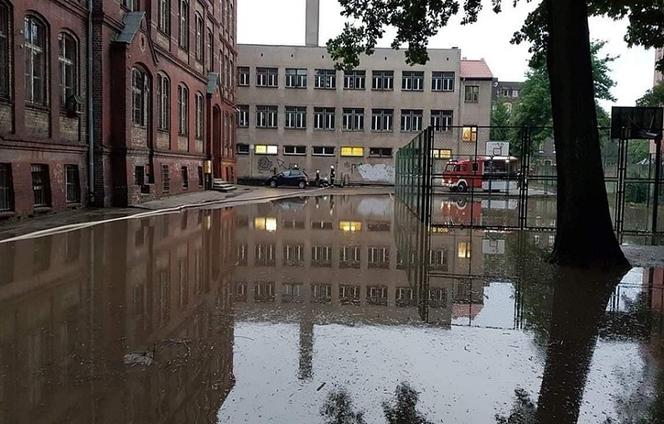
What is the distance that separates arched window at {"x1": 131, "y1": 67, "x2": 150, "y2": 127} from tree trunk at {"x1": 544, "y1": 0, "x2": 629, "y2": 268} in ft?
56.8

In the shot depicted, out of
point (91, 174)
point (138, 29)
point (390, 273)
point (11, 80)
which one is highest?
point (138, 29)

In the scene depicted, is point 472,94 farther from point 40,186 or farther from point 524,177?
point 40,186

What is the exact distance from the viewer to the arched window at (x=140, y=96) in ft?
78.1

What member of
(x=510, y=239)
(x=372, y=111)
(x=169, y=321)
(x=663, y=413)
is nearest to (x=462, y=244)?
(x=510, y=239)

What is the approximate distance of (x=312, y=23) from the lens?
56312 mm

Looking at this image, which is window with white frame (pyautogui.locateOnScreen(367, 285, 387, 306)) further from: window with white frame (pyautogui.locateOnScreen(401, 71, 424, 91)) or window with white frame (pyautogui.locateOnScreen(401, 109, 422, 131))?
window with white frame (pyautogui.locateOnScreen(401, 71, 424, 91))

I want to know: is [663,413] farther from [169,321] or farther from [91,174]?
[91,174]

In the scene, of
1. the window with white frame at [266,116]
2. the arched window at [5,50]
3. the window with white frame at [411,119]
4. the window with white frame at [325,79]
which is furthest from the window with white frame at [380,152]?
the arched window at [5,50]

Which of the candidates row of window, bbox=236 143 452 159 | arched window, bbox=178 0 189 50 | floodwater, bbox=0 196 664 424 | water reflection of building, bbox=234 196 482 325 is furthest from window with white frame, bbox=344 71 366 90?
floodwater, bbox=0 196 664 424

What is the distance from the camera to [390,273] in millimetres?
10352

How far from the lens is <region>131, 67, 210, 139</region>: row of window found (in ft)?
79.3

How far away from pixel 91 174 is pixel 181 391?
17.7 metres

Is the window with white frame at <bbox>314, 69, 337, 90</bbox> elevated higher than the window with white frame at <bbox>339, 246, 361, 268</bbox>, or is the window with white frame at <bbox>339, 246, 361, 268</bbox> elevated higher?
the window with white frame at <bbox>314, 69, 337, 90</bbox>

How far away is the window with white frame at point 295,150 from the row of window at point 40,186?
34.8 metres
